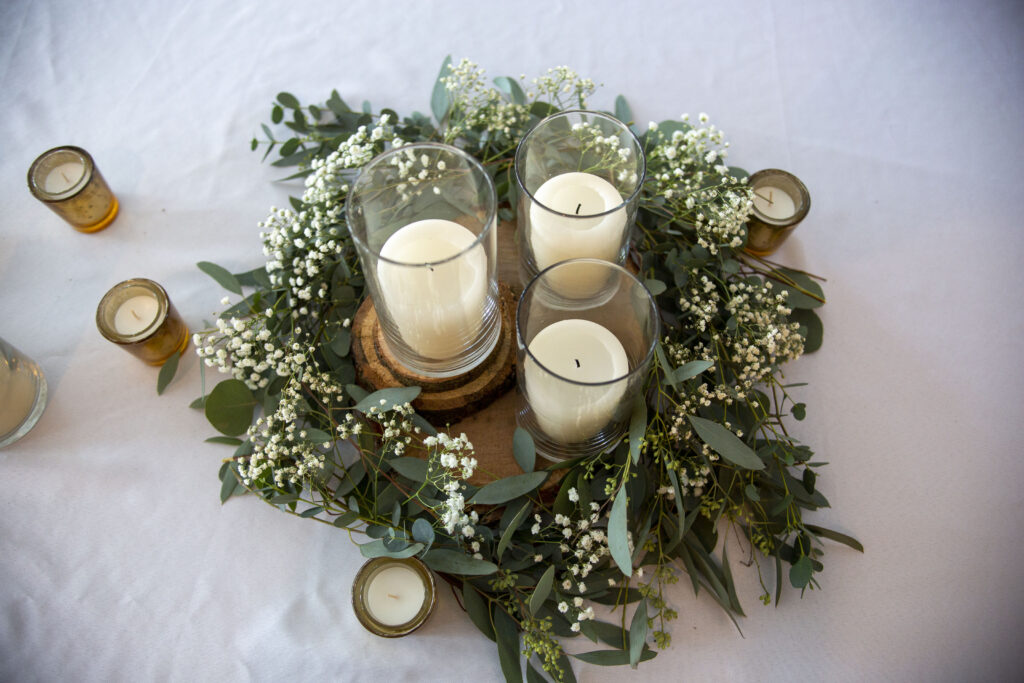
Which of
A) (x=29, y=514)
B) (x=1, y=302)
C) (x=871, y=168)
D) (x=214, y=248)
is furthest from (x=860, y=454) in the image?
(x=1, y=302)

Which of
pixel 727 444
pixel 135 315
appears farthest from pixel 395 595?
pixel 135 315

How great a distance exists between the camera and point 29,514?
867mm

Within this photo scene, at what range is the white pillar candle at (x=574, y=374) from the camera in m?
0.71

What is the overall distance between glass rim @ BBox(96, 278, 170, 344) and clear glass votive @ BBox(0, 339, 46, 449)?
107 mm

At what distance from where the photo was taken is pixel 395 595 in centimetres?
80

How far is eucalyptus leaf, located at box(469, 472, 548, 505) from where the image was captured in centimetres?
74

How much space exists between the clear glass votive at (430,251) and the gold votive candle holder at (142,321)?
14.1 inches

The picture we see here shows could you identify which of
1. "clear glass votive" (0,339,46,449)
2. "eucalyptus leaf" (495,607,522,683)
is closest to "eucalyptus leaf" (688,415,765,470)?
Answer: "eucalyptus leaf" (495,607,522,683)

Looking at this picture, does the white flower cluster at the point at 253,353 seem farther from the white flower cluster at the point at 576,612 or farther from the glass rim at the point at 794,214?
the glass rim at the point at 794,214

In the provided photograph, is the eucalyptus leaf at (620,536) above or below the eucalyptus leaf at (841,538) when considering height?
above

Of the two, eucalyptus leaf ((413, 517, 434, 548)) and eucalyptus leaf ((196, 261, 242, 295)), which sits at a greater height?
eucalyptus leaf ((196, 261, 242, 295))

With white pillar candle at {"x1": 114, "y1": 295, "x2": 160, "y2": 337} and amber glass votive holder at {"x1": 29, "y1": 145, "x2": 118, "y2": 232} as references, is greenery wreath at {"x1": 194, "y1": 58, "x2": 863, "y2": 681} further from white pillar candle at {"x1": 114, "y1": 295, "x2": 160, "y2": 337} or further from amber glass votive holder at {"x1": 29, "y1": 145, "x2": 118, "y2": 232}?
amber glass votive holder at {"x1": 29, "y1": 145, "x2": 118, "y2": 232}

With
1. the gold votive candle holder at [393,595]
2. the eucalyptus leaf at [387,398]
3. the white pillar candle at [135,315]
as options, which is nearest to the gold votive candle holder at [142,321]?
the white pillar candle at [135,315]

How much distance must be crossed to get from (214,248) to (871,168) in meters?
1.17
